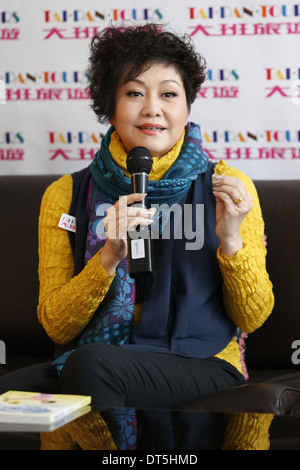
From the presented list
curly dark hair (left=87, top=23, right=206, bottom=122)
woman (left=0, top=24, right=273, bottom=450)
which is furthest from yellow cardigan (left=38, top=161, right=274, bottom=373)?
curly dark hair (left=87, top=23, right=206, bottom=122)

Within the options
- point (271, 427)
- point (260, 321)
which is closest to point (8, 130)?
point (260, 321)

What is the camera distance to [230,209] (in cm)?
145

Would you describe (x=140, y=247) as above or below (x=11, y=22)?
below

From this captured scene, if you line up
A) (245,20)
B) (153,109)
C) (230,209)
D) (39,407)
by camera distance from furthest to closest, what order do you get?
(245,20), (153,109), (230,209), (39,407)

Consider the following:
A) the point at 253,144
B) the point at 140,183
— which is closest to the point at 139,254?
the point at 140,183

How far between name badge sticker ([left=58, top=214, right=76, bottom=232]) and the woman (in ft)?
0.05

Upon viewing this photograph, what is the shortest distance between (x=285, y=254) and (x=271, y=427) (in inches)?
33.0

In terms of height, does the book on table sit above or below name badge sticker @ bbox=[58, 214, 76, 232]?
below

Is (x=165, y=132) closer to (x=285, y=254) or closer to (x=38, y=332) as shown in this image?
(x=285, y=254)

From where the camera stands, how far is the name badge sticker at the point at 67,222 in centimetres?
168

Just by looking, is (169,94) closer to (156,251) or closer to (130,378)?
(156,251)

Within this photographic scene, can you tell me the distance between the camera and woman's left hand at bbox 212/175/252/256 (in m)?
1.46

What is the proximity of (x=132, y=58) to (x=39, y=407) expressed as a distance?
0.93m

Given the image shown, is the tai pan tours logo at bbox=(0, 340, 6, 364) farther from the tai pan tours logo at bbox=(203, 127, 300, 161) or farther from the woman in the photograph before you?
the tai pan tours logo at bbox=(203, 127, 300, 161)
